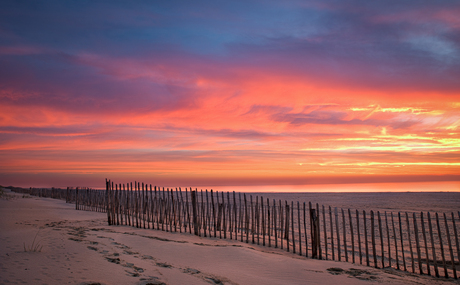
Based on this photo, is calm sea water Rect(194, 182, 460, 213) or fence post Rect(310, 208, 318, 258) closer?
fence post Rect(310, 208, 318, 258)

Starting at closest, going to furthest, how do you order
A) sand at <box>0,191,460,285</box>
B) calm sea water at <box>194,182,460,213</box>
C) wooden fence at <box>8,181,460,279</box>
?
sand at <box>0,191,460,285</box>
wooden fence at <box>8,181,460,279</box>
calm sea water at <box>194,182,460,213</box>

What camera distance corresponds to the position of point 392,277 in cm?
649

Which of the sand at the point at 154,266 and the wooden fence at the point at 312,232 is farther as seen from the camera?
the wooden fence at the point at 312,232

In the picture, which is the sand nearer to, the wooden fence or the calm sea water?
the wooden fence

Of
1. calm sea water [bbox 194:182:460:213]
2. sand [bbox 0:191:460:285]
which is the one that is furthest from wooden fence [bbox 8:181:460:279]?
calm sea water [bbox 194:182:460:213]

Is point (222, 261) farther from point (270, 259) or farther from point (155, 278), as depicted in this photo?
point (155, 278)

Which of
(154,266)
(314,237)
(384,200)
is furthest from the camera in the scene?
(384,200)

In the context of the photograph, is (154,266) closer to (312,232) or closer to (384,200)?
(312,232)

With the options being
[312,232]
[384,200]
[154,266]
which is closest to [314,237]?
[312,232]

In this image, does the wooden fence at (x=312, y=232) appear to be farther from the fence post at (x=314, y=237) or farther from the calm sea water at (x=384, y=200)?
the calm sea water at (x=384, y=200)

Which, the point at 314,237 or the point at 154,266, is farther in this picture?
the point at 314,237

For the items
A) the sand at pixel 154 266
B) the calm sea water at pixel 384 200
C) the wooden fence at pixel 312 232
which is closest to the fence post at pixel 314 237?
the wooden fence at pixel 312 232

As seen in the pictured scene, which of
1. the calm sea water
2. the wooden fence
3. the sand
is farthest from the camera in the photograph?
the calm sea water

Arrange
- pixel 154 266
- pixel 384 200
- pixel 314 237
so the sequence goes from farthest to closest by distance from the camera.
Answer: pixel 384 200, pixel 314 237, pixel 154 266
